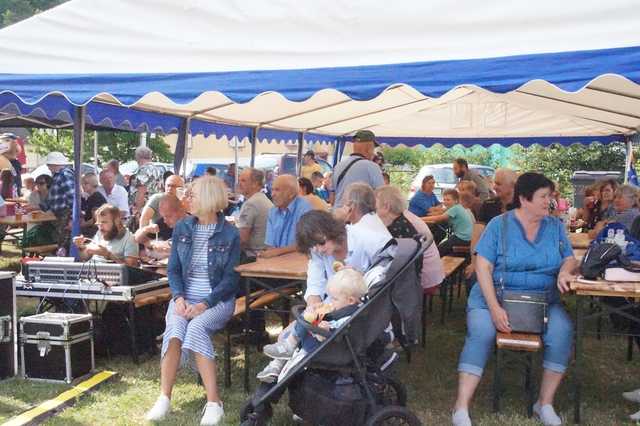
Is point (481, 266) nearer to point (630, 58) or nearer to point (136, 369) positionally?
point (630, 58)

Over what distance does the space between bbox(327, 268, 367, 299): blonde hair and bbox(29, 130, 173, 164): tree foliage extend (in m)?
17.7

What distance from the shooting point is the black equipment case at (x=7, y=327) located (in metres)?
4.34

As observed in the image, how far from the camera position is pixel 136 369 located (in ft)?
15.5

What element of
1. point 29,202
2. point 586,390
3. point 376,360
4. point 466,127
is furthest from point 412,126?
point 376,360

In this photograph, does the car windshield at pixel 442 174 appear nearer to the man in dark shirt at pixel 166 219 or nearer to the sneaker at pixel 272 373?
the man in dark shirt at pixel 166 219

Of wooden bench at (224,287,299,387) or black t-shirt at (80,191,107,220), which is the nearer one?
wooden bench at (224,287,299,387)

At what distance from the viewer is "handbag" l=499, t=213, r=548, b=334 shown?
12.2 ft

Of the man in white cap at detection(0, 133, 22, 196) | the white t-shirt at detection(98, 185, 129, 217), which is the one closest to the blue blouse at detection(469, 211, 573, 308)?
the man in white cap at detection(0, 133, 22, 196)

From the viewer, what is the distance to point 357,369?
3113mm

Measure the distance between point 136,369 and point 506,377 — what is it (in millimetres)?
2564

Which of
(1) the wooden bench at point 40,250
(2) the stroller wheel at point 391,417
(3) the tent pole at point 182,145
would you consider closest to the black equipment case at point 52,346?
(2) the stroller wheel at point 391,417

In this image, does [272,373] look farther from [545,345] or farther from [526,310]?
[545,345]

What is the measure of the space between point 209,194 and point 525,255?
74.1 inches

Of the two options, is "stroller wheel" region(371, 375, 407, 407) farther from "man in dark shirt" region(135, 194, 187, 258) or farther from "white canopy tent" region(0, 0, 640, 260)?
"man in dark shirt" region(135, 194, 187, 258)
